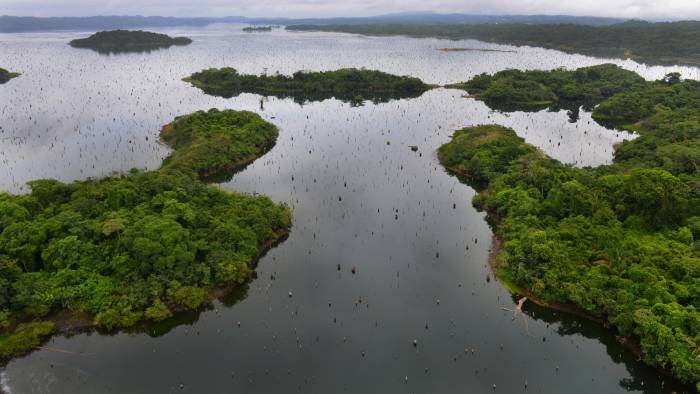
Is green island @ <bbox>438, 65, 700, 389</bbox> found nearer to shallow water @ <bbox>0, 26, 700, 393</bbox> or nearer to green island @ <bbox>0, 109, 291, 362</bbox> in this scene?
shallow water @ <bbox>0, 26, 700, 393</bbox>

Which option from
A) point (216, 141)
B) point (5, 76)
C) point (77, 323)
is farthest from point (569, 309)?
point (5, 76)

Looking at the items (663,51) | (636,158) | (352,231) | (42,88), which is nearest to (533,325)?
(352,231)

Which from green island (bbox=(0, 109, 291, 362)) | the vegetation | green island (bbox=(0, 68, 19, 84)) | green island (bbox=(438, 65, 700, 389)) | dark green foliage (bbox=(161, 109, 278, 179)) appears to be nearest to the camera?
green island (bbox=(438, 65, 700, 389))

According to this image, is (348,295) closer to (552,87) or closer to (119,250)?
(119,250)

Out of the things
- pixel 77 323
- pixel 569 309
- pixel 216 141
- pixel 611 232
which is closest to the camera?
pixel 77 323

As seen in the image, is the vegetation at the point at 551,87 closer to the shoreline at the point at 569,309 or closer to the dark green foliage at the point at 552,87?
the dark green foliage at the point at 552,87

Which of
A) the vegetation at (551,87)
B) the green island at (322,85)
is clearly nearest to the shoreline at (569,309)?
the vegetation at (551,87)

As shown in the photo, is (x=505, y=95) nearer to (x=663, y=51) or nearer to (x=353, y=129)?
(x=353, y=129)

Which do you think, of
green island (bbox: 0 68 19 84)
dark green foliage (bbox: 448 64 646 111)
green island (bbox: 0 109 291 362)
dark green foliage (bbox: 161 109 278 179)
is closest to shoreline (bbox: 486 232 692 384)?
green island (bbox: 0 109 291 362)
